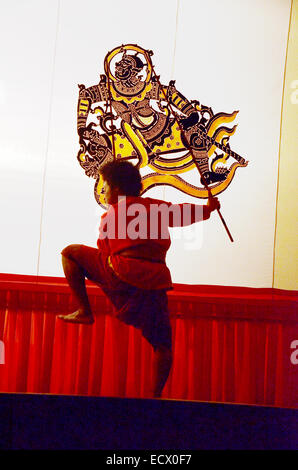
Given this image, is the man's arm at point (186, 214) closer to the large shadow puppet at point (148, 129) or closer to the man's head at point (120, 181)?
the man's head at point (120, 181)

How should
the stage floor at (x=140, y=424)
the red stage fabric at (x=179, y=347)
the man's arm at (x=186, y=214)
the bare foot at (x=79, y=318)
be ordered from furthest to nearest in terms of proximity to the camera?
the red stage fabric at (x=179, y=347)
the man's arm at (x=186, y=214)
the bare foot at (x=79, y=318)
the stage floor at (x=140, y=424)

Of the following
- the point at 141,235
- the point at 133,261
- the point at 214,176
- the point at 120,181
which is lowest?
Answer: the point at 133,261

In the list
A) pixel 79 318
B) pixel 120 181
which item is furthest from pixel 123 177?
pixel 79 318

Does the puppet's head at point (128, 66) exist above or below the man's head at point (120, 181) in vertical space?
above

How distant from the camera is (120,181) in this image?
8.18ft

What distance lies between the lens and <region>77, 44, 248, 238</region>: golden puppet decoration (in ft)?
9.29

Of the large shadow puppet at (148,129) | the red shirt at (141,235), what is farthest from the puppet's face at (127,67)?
the red shirt at (141,235)

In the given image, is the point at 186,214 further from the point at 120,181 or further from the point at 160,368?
the point at 160,368

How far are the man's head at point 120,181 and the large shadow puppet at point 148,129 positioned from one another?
31 centimetres

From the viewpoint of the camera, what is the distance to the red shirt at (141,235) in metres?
2.41

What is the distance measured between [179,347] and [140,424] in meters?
1.28

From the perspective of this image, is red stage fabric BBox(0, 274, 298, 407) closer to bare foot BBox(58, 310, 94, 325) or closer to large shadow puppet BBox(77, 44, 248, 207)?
bare foot BBox(58, 310, 94, 325)
